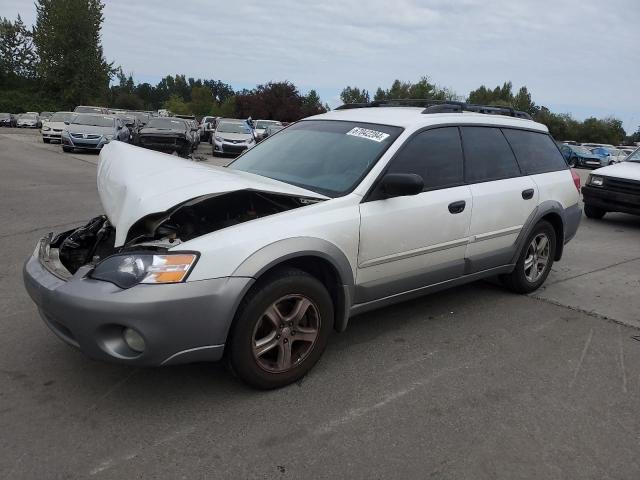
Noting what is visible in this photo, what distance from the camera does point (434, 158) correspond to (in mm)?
4227

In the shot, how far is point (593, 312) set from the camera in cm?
496

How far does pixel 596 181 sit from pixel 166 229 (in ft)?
30.5

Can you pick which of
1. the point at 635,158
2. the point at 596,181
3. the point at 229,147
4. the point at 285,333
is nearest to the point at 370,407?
the point at 285,333

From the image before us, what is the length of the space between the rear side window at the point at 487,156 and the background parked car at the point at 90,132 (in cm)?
1800

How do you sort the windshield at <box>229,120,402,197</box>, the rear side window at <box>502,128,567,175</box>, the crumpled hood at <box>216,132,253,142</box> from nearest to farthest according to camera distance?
the windshield at <box>229,120,402,197</box>, the rear side window at <box>502,128,567,175</box>, the crumpled hood at <box>216,132,253,142</box>

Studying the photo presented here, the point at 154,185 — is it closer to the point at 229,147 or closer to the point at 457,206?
the point at 457,206

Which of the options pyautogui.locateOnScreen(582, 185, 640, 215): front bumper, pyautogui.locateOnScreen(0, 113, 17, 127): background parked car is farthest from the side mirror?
pyautogui.locateOnScreen(0, 113, 17, 127): background parked car

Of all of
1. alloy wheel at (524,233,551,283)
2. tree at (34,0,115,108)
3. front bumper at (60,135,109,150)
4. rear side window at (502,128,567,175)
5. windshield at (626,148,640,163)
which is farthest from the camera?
tree at (34,0,115,108)

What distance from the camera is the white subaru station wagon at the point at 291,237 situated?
288cm

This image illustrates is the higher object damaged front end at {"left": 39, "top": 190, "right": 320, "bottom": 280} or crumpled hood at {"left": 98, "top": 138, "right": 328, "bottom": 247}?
crumpled hood at {"left": 98, "top": 138, "right": 328, "bottom": 247}

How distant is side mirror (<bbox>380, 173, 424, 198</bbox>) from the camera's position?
11.8ft

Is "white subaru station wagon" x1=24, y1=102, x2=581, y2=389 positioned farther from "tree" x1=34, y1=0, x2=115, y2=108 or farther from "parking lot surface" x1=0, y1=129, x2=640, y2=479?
"tree" x1=34, y1=0, x2=115, y2=108

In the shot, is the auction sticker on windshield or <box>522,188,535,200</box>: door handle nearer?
the auction sticker on windshield

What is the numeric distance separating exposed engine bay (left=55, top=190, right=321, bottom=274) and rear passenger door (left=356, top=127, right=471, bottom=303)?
541 mm
